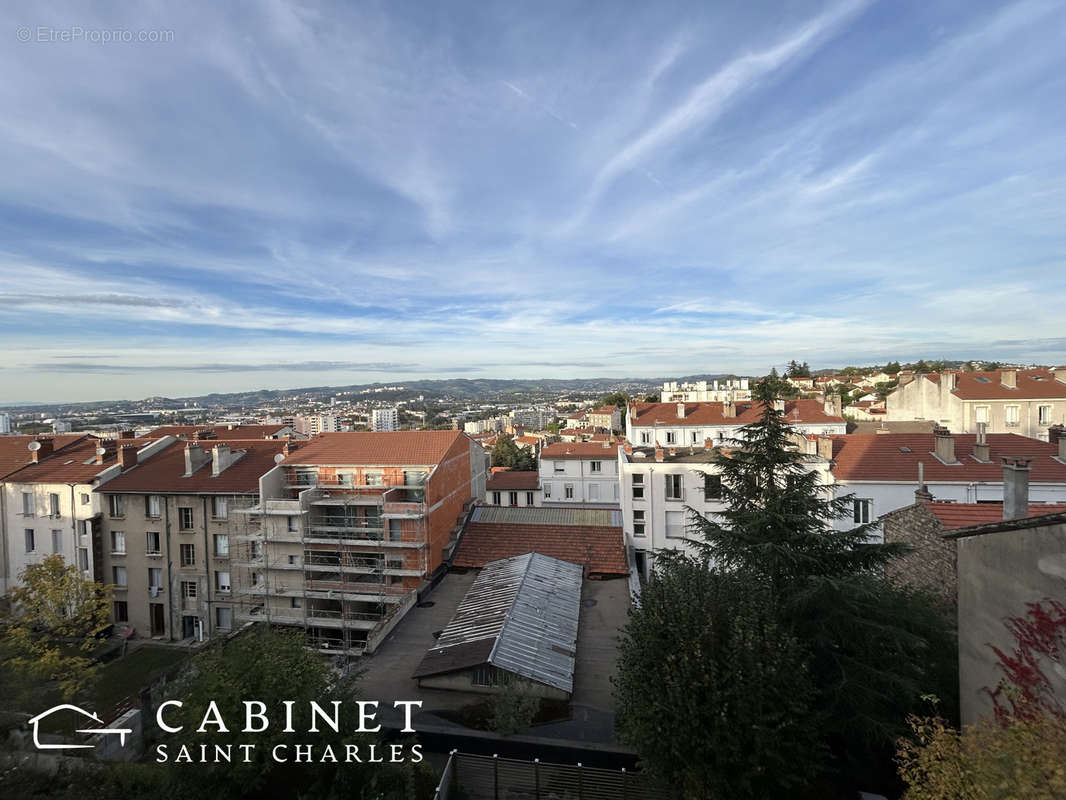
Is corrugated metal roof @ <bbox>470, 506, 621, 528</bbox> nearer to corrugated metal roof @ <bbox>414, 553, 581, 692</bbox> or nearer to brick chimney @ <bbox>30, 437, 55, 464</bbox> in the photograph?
corrugated metal roof @ <bbox>414, 553, 581, 692</bbox>

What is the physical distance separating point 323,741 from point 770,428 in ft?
41.8

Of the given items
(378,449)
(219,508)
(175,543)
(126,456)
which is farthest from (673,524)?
(126,456)

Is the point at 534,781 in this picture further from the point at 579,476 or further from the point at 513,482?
the point at 513,482

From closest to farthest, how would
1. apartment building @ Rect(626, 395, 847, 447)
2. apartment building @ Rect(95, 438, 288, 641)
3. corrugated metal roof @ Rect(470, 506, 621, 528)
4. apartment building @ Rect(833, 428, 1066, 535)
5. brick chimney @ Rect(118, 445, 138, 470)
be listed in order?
apartment building @ Rect(833, 428, 1066, 535), apartment building @ Rect(95, 438, 288, 641), corrugated metal roof @ Rect(470, 506, 621, 528), brick chimney @ Rect(118, 445, 138, 470), apartment building @ Rect(626, 395, 847, 447)

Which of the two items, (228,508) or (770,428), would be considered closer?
(770,428)

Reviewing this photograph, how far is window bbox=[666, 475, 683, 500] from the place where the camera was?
2939 centimetres

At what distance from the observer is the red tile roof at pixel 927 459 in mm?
23750

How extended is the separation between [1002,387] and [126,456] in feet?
209

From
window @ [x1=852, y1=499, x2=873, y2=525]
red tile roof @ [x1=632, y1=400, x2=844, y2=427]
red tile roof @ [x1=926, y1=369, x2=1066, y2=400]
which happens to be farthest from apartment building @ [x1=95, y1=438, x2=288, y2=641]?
red tile roof @ [x1=926, y1=369, x2=1066, y2=400]

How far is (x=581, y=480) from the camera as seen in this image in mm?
45500

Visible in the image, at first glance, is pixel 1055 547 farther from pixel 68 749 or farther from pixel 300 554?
pixel 300 554

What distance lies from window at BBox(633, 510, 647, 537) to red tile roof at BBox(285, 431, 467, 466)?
38.2ft

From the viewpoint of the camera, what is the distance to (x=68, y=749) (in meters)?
12.6

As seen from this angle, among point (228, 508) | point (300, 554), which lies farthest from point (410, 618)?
point (228, 508)
